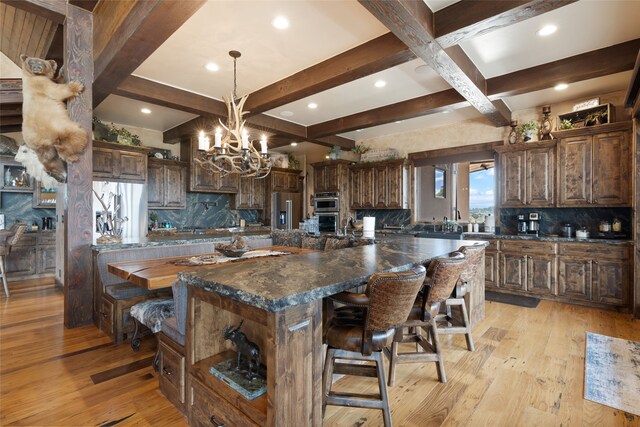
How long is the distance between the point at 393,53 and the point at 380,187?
377cm

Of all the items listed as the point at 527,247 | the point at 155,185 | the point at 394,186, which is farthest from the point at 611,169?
the point at 155,185

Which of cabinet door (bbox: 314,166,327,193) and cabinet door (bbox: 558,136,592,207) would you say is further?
cabinet door (bbox: 314,166,327,193)

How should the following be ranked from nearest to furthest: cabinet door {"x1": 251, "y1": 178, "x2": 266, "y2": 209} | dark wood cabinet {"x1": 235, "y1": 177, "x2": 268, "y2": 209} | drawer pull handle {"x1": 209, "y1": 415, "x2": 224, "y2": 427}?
drawer pull handle {"x1": 209, "y1": 415, "x2": 224, "y2": 427}, dark wood cabinet {"x1": 235, "y1": 177, "x2": 268, "y2": 209}, cabinet door {"x1": 251, "y1": 178, "x2": 266, "y2": 209}

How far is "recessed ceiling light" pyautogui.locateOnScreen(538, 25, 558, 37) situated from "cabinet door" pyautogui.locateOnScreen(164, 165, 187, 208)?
20.1 ft

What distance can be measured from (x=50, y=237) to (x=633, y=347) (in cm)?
835

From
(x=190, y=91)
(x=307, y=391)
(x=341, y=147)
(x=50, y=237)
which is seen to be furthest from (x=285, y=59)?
(x=50, y=237)

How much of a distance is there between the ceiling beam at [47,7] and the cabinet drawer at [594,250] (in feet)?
21.1

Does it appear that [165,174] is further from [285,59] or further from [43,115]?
[285,59]

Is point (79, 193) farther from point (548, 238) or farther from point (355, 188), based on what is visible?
point (548, 238)

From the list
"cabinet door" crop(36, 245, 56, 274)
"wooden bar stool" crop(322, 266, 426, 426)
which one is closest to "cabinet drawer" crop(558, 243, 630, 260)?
"wooden bar stool" crop(322, 266, 426, 426)

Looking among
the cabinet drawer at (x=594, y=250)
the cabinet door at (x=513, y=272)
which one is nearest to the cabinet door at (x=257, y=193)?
the cabinet door at (x=513, y=272)

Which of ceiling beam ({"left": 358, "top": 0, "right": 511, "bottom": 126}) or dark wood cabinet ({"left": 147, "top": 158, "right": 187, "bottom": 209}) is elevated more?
ceiling beam ({"left": 358, "top": 0, "right": 511, "bottom": 126})

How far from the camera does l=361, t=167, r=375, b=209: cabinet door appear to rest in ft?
21.3

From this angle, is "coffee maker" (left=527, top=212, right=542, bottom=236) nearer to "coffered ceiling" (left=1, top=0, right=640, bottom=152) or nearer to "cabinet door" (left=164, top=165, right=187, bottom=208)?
"coffered ceiling" (left=1, top=0, right=640, bottom=152)
